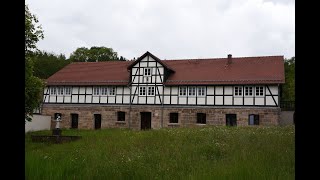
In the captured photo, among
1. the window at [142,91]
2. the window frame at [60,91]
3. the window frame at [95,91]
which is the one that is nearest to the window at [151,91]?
the window at [142,91]

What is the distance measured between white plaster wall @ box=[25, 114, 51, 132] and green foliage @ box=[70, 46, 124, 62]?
3081 centimetres

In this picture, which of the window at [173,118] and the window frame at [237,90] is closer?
the window frame at [237,90]

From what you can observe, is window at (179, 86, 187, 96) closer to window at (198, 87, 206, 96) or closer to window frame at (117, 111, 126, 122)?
window at (198, 87, 206, 96)

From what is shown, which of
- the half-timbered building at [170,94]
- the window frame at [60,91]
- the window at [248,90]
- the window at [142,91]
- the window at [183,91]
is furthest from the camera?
the window frame at [60,91]

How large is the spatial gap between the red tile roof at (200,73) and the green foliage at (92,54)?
24.4m

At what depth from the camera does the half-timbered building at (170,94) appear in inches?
1158

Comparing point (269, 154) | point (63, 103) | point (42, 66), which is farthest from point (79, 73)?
point (269, 154)

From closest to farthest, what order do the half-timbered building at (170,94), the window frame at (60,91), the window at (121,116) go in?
1. the half-timbered building at (170,94)
2. the window at (121,116)
3. the window frame at (60,91)

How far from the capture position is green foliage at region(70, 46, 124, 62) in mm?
63594

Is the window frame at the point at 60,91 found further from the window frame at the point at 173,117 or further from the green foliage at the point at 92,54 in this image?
the green foliage at the point at 92,54

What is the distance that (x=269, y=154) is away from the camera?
28.9 ft

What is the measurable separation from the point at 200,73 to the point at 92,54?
116ft
